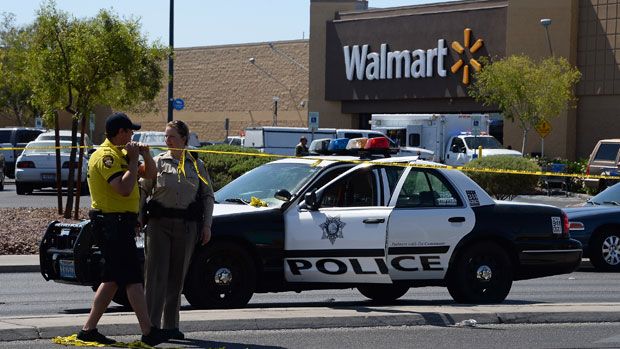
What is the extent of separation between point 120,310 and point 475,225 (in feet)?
12.6

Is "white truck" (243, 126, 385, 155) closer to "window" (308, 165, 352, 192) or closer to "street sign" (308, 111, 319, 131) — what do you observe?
"street sign" (308, 111, 319, 131)

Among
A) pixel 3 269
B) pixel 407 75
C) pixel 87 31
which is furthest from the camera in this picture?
pixel 407 75

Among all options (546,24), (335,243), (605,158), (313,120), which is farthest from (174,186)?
(546,24)

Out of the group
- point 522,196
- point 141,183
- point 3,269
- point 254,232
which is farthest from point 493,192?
point 141,183

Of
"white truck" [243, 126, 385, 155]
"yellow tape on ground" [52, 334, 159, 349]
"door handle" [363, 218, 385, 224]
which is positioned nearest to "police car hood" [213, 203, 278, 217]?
"door handle" [363, 218, 385, 224]

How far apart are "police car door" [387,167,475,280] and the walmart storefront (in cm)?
3788

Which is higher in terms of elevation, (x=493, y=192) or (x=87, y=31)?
(x=87, y=31)

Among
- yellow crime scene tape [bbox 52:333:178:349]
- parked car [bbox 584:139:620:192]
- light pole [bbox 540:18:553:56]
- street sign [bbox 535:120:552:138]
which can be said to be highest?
light pole [bbox 540:18:553:56]

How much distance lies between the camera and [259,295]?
1458cm

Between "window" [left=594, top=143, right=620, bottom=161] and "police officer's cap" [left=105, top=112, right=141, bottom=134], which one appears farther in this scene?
"window" [left=594, top=143, right=620, bottom=161]

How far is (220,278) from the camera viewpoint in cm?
1229

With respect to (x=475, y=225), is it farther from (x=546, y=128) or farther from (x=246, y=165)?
(x=546, y=128)

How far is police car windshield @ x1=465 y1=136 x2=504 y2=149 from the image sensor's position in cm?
4516

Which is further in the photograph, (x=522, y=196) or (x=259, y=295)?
(x=522, y=196)
